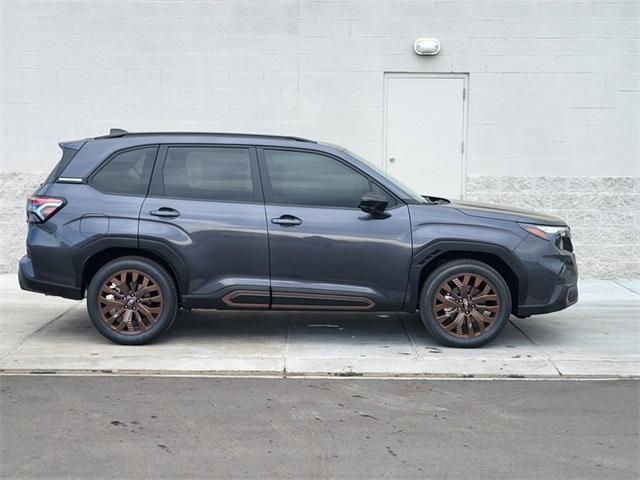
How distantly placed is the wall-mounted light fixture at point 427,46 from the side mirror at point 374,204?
14.4 feet

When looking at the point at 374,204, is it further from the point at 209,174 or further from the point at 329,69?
the point at 329,69

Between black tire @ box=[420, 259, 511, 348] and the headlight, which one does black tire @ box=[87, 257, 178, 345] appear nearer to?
black tire @ box=[420, 259, 511, 348]

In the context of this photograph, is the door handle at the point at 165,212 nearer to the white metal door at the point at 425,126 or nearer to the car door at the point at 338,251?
the car door at the point at 338,251

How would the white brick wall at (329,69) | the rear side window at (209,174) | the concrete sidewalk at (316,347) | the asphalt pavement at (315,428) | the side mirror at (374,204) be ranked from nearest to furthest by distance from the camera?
1. the asphalt pavement at (315,428)
2. the concrete sidewalk at (316,347)
3. the side mirror at (374,204)
4. the rear side window at (209,174)
5. the white brick wall at (329,69)

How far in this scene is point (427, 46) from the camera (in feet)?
35.1

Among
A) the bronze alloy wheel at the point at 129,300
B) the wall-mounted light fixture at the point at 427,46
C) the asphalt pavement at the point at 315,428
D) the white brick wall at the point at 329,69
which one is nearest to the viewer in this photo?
the asphalt pavement at the point at 315,428

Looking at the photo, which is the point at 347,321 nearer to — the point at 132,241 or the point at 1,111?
the point at 132,241

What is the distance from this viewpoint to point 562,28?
1083cm

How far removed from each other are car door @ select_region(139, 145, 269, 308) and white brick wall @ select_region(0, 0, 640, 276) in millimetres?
3930

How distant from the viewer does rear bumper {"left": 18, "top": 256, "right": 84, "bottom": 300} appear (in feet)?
23.3

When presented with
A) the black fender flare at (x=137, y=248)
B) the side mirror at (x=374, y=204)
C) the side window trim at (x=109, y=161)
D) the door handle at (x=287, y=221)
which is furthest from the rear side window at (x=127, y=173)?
the side mirror at (x=374, y=204)

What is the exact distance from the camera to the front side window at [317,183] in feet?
23.3

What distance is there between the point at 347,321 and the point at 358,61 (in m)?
4.16

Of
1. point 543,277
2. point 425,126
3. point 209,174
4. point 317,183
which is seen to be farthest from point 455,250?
point 425,126
